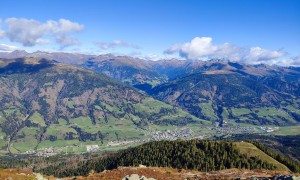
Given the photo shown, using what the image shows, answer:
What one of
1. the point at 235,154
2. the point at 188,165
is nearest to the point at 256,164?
the point at 235,154

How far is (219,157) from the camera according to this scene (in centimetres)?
19638

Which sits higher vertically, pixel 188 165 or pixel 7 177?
pixel 7 177

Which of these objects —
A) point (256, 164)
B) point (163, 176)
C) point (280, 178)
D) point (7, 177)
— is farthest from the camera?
point (256, 164)

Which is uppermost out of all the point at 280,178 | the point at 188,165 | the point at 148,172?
the point at 280,178

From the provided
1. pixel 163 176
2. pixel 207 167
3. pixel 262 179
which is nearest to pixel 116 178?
pixel 163 176

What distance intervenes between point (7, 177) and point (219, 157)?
149204 millimetres

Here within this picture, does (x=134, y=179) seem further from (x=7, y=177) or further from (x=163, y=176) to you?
(x=7, y=177)

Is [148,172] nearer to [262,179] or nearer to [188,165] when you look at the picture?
[262,179]

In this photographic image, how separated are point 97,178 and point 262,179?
37171 mm

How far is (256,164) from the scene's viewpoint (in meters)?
180

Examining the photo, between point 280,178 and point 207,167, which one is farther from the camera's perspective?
point 207,167

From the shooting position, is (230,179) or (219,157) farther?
(219,157)

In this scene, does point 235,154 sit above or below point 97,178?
below

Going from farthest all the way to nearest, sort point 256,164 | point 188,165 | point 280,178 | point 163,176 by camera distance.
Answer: point 188,165 → point 256,164 → point 163,176 → point 280,178
